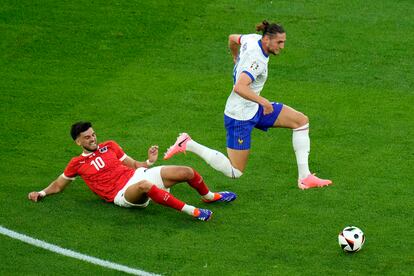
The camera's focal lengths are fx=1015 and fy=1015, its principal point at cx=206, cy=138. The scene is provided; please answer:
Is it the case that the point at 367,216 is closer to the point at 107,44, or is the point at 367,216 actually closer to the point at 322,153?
the point at 322,153

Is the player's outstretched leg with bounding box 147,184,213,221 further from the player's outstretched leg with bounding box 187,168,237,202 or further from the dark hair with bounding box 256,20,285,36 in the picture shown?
the dark hair with bounding box 256,20,285,36

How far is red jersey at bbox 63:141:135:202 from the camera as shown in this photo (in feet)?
42.7

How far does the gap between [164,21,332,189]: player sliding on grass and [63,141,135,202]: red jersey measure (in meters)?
1.09

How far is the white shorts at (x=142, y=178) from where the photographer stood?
12.7m

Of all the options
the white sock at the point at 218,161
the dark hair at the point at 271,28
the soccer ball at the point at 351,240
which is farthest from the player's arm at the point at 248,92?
the soccer ball at the point at 351,240

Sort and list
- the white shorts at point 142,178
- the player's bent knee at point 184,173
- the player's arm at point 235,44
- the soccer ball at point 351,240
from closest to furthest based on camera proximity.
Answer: the soccer ball at point 351,240 < the player's bent knee at point 184,173 < the white shorts at point 142,178 < the player's arm at point 235,44

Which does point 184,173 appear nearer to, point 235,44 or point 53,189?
point 53,189

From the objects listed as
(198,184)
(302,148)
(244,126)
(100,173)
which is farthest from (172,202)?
(302,148)

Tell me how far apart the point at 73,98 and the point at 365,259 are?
6.91 meters

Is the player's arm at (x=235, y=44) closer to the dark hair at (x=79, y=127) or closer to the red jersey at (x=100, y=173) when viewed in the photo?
the red jersey at (x=100, y=173)

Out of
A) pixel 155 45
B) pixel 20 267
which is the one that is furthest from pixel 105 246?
pixel 155 45

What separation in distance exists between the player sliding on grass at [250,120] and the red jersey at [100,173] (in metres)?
1.09

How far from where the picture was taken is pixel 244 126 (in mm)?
13461

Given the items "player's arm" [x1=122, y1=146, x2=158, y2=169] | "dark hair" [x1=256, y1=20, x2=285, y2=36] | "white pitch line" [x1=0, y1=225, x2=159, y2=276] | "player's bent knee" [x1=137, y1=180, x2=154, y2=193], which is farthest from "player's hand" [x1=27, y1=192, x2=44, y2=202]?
"dark hair" [x1=256, y1=20, x2=285, y2=36]
